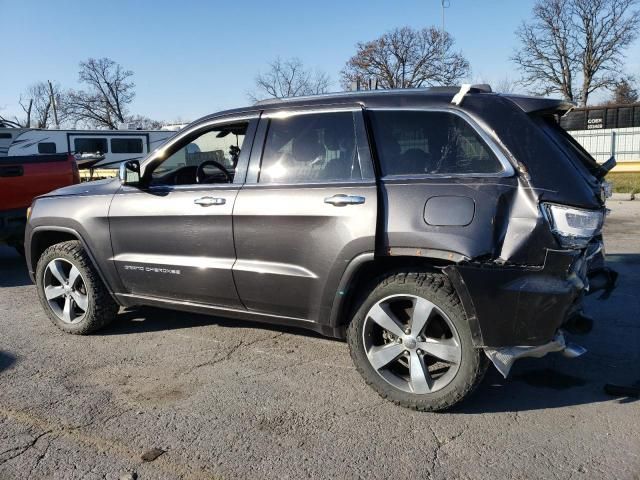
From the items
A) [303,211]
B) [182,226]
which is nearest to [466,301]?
[303,211]

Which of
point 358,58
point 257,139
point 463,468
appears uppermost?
point 358,58

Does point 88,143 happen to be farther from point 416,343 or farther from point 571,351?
point 571,351

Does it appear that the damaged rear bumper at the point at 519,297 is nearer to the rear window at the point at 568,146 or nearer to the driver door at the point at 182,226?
the rear window at the point at 568,146

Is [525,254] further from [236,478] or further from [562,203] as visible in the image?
[236,478]

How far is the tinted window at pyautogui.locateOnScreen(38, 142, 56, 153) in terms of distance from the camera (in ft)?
74.6

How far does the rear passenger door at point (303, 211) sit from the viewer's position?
3521 millimetres

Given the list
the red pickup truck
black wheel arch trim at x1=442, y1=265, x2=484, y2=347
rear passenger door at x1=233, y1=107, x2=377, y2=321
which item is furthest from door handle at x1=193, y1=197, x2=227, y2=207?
the red pickup truck

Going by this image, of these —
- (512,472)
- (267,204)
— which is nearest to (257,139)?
(267,204)

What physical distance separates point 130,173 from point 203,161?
2.29ft

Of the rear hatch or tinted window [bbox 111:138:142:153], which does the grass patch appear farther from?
tinted window [bbox 111:138:142:153]

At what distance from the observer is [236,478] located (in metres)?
2.80

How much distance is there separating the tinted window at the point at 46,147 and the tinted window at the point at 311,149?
71.4 feet

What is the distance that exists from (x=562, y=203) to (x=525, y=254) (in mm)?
345

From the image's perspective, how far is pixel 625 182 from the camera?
60.8 feet
